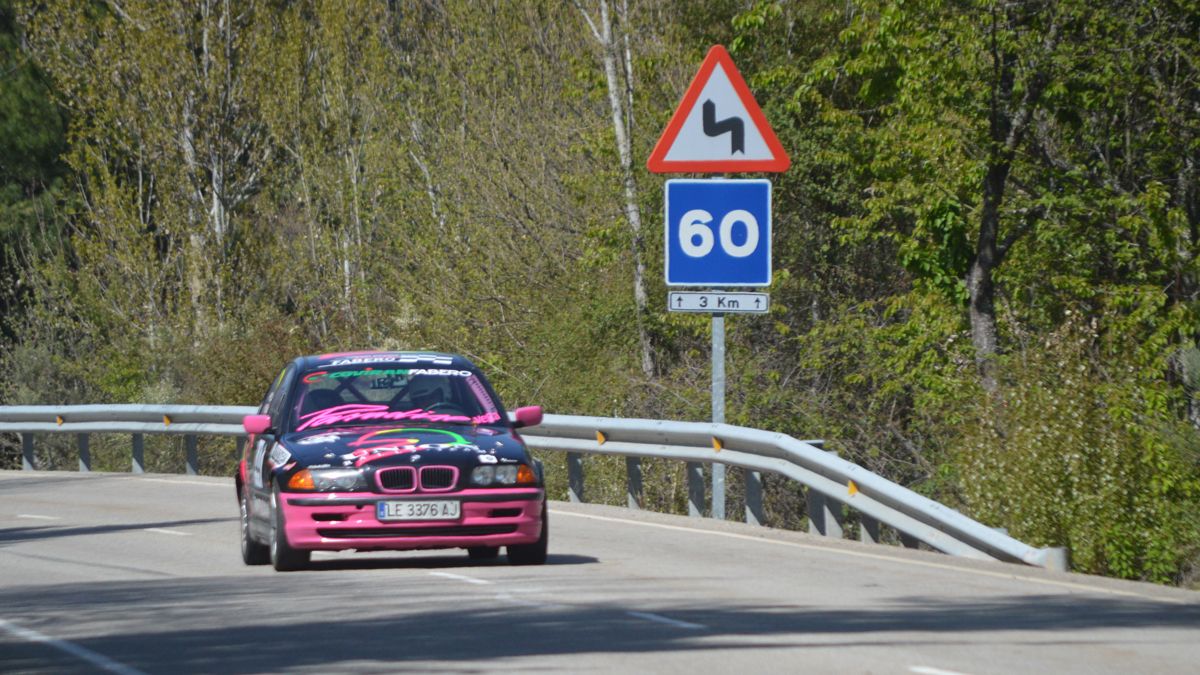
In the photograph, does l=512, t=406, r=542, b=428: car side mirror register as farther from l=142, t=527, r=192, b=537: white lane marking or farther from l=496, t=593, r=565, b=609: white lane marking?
l=142, t=527, r=192, b=537: white lane marking

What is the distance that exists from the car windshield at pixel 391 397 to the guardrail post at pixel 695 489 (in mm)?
4274

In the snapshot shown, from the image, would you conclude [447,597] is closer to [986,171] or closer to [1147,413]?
[1147,413]

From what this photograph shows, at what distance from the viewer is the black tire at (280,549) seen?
12789 millimetres

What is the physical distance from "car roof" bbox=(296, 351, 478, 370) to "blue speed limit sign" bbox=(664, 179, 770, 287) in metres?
2.95

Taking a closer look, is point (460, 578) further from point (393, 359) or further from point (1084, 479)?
point (1084, 479)

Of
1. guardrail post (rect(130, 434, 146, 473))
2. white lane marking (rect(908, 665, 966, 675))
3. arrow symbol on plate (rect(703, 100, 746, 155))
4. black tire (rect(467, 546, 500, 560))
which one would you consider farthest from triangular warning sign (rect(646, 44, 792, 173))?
guardrail post (rect(130, 434, 146, 473))

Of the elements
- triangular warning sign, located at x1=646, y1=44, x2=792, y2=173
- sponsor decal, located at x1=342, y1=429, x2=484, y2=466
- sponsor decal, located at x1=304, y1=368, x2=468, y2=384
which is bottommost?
sponsor decal, located at x1=342, y1=429, x2=484, y2=466

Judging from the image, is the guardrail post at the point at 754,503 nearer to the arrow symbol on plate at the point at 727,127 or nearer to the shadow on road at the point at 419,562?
the arrow symbol on plate at the point at 727,127

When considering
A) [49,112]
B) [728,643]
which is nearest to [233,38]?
[49,112]

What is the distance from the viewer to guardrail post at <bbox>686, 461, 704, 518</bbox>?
17.8 metres

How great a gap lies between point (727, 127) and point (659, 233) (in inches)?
526

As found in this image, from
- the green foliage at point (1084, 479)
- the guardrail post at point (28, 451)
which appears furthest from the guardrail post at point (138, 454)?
the green foliage at point (1084, 479)

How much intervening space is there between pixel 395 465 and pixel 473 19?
29292 millimetres

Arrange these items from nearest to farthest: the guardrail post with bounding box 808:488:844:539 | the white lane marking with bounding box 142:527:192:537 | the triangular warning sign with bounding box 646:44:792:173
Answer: the guardrail post with bounding box 808:488:844:539
the triangular warning sign with bounding box 646:44:792:173
the white lane marking with bounding box 142:527:192:537
